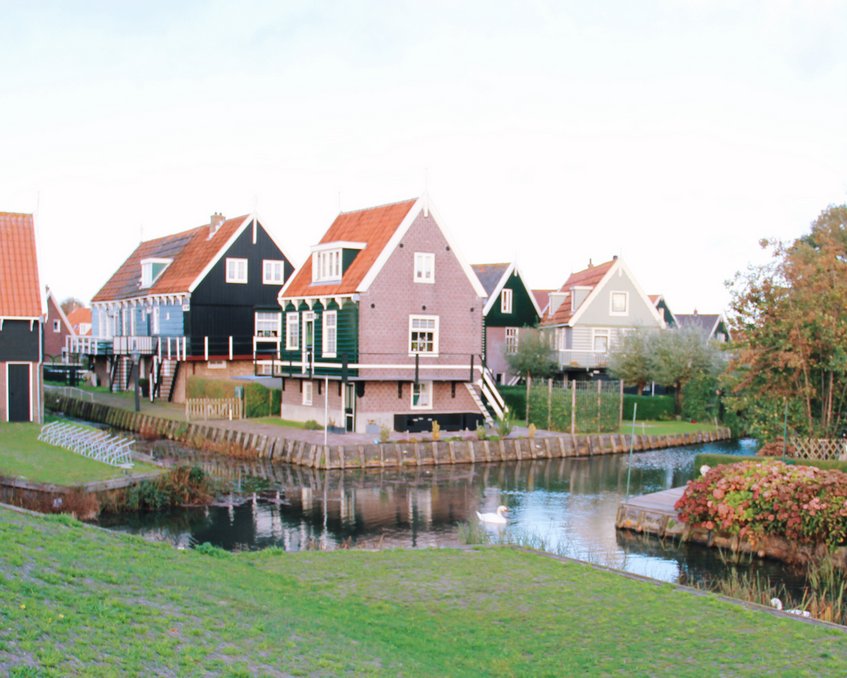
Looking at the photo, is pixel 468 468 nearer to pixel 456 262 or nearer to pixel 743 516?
pixel 456 262

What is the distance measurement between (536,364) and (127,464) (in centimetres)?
3186

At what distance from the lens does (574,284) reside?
58.5m

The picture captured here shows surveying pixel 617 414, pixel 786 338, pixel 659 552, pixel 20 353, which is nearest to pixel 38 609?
pixel 659 552

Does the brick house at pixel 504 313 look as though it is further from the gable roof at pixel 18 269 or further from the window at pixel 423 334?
the gable roof at pixel 18 269

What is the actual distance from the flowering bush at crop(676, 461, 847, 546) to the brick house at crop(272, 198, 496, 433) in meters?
17.8

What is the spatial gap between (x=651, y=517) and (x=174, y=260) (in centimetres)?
3830

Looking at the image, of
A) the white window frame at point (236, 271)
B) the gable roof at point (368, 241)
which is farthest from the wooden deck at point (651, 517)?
the white window frame at point (236, 271)

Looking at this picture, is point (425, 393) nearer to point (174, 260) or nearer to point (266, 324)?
point (266, 324)

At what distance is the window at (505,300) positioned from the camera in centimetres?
A: 5756

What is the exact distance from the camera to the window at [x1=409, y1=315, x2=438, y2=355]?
124 ft

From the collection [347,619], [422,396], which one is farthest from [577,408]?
[347,619]

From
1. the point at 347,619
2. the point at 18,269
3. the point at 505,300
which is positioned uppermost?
the point at 18,269

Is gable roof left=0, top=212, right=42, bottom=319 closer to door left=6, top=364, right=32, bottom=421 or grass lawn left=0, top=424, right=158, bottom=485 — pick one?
door left=6, top=364, right=32, bottom=421

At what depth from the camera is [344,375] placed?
35875 mm
